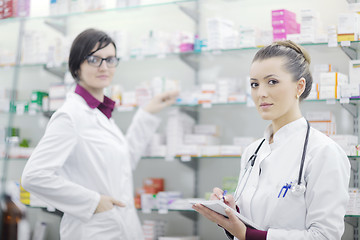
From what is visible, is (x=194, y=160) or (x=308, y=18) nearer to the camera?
(x=308, y=18)

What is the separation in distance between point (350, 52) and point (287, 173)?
205 cm

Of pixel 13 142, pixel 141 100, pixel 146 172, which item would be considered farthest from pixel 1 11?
pixel 146 172

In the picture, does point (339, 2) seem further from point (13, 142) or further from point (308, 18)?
point (13, 142)

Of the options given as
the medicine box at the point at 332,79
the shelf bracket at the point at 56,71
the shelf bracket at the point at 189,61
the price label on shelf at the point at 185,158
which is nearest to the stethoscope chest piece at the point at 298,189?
the medicine box at the point at 332,79

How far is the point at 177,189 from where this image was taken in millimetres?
4543

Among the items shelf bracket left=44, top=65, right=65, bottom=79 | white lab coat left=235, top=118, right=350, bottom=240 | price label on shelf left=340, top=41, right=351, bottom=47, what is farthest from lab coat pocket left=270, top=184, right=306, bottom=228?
shelf bracket left=44, top=65, right=65, bottom=79

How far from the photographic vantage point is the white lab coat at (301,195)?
5.87 ft

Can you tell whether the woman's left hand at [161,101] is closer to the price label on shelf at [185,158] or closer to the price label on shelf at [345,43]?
the price label on shelf at [185,158]

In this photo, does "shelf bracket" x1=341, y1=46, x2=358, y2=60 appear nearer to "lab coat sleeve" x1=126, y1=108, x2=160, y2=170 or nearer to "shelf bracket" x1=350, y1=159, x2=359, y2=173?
"shelf bracket" x1=350, y1=159, x2=359, y2=173

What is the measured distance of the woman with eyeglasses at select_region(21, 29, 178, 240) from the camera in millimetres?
2760

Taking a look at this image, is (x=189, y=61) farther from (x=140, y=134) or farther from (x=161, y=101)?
(x=140, y=134)

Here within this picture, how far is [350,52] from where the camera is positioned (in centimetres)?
363

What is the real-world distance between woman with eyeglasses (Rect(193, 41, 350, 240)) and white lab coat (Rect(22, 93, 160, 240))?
0.94 metres

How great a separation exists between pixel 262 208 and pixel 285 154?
247 millimetres
